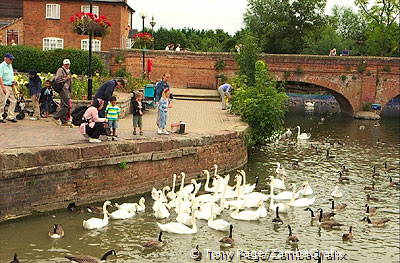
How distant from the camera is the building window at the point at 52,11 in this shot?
4519 cm

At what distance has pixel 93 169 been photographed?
1519 centimetres

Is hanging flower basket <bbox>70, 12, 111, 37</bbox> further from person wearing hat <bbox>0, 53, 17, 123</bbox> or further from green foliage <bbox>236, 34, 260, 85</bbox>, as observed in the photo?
green foliage <bbox>236, 34, 260, 85</bbox>

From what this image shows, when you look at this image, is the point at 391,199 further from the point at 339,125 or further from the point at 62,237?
the point at 339,125

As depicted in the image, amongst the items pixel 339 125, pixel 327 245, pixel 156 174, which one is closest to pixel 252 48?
pixel 339 125

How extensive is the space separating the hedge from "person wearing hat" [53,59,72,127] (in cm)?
1814

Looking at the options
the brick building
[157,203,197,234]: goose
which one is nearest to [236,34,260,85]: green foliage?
the brick building

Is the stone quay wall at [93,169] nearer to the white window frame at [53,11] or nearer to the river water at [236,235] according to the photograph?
the river water at [236,235]

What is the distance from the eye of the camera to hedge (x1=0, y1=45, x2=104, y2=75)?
37.0m

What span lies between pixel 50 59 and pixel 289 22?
2950 cm

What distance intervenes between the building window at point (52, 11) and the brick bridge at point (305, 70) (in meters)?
7.31

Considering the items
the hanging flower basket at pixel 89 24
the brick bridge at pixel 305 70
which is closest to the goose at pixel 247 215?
the hanging flower basket at pixel 89 24

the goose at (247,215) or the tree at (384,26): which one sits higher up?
the tree at (384,26)

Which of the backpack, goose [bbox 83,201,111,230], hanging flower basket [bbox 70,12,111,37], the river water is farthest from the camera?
hanging flower basket [bbox 70,12,111,37]

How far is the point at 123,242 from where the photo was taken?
1300cm
